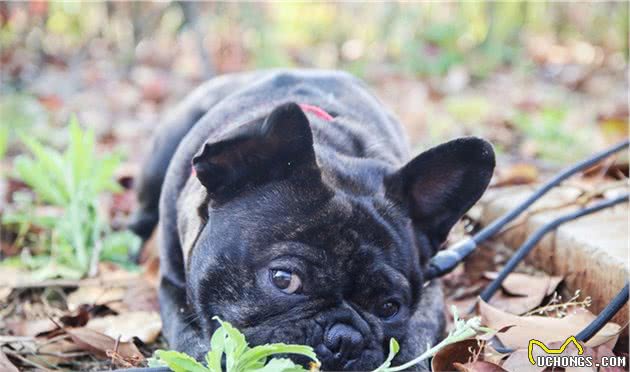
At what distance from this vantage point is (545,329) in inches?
90.4

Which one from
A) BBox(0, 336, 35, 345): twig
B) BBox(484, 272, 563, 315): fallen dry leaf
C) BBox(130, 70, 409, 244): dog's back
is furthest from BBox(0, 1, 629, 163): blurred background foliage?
BBox(0, 336, 35, 345): twig

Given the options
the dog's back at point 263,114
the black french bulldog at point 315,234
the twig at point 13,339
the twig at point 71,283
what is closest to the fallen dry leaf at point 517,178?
the dog's back at point 263,114

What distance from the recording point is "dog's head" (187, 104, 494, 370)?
215 centimetres

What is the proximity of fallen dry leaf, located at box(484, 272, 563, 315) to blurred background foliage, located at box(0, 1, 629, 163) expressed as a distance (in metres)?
2.81

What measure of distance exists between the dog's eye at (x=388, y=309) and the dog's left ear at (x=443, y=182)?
0.35 meters

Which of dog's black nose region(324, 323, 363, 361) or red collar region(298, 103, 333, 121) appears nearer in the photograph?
dog's black nose region(324, 323, 363, 361)

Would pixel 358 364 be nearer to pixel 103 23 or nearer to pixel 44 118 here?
pixel 44 118

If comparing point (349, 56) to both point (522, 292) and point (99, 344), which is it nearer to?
point (522, 292)

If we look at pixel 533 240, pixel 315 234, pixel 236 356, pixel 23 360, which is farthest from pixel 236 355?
pixel 533 240

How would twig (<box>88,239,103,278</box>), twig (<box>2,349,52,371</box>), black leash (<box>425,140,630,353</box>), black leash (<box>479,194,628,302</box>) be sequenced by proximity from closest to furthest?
black leash (<box>425,140,630,353</box>) < twig (<box>2,349,52,371</box>) < black leash (<box>479,194,628,302</box>) < twig (<box>88,239,103,278</box>)

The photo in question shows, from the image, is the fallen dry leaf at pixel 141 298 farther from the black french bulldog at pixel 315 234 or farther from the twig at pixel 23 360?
the twig at pixel 23 360

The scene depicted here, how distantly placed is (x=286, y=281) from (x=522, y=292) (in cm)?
102

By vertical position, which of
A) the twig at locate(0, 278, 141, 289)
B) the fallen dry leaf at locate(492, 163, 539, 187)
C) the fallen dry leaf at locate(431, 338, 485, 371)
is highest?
the fallen dry leaf at locate(431, 338, 485, 371)

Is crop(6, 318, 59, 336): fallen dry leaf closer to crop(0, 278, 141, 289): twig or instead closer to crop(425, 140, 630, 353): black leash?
crop(0, 278, 141, 289): twig
